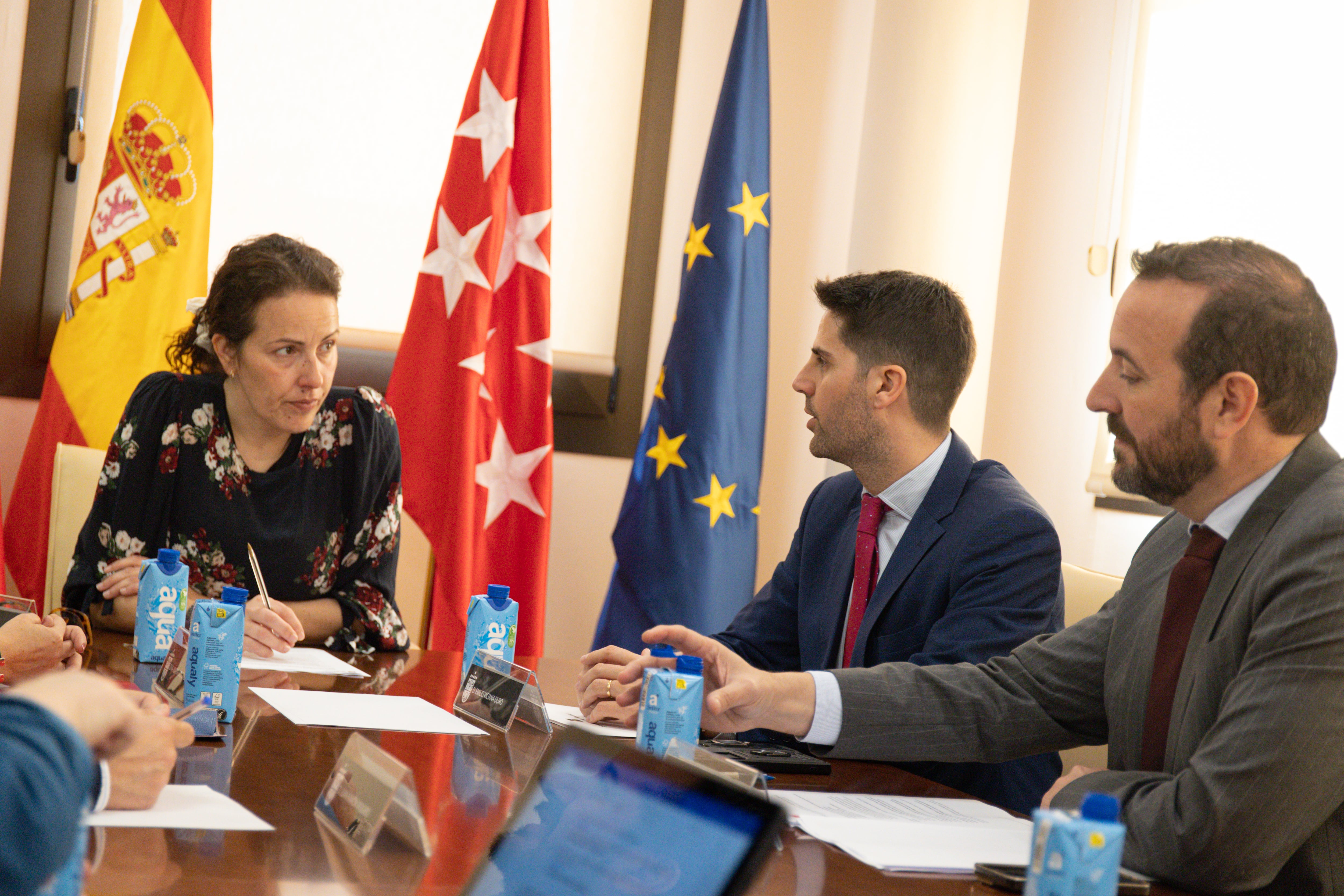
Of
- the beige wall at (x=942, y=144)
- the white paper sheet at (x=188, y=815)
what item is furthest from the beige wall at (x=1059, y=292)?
the white paper sheet at (x=188, y=815)

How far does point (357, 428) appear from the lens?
270 cm

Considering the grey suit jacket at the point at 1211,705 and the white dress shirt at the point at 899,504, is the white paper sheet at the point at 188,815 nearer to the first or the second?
the grey suit jacket at the point at 1211,705

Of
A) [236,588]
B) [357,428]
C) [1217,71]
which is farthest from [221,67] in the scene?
[1217,71]

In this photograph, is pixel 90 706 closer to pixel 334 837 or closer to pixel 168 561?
pixel 334 837

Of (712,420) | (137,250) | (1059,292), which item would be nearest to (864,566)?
(712,420)

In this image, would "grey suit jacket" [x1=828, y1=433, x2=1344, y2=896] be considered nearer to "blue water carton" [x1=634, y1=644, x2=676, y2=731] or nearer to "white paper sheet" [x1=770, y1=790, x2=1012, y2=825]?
"white paper sheet" [x1=770, y1=790, x2=1012, y2=825]

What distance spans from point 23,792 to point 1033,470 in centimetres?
348

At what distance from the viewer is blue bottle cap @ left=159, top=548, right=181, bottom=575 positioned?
1.92 meters

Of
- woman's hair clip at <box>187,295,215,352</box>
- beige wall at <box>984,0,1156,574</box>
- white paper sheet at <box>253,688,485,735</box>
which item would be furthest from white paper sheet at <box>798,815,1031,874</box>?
beige wall at <box>984,0,1156,574</box>

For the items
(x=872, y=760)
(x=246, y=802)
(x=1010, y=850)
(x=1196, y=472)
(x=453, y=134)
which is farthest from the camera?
(x=453, y=134)

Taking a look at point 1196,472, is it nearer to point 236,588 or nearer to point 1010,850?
point 1010,850

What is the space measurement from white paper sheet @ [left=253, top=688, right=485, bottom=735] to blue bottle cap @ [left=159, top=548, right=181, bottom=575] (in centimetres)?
29

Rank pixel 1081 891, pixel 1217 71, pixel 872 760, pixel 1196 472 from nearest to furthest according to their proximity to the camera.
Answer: pixel 1081 891
pixel 1196 472
pixel 872 760
pixel 1217 71

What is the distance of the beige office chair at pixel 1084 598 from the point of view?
2.27 meters
